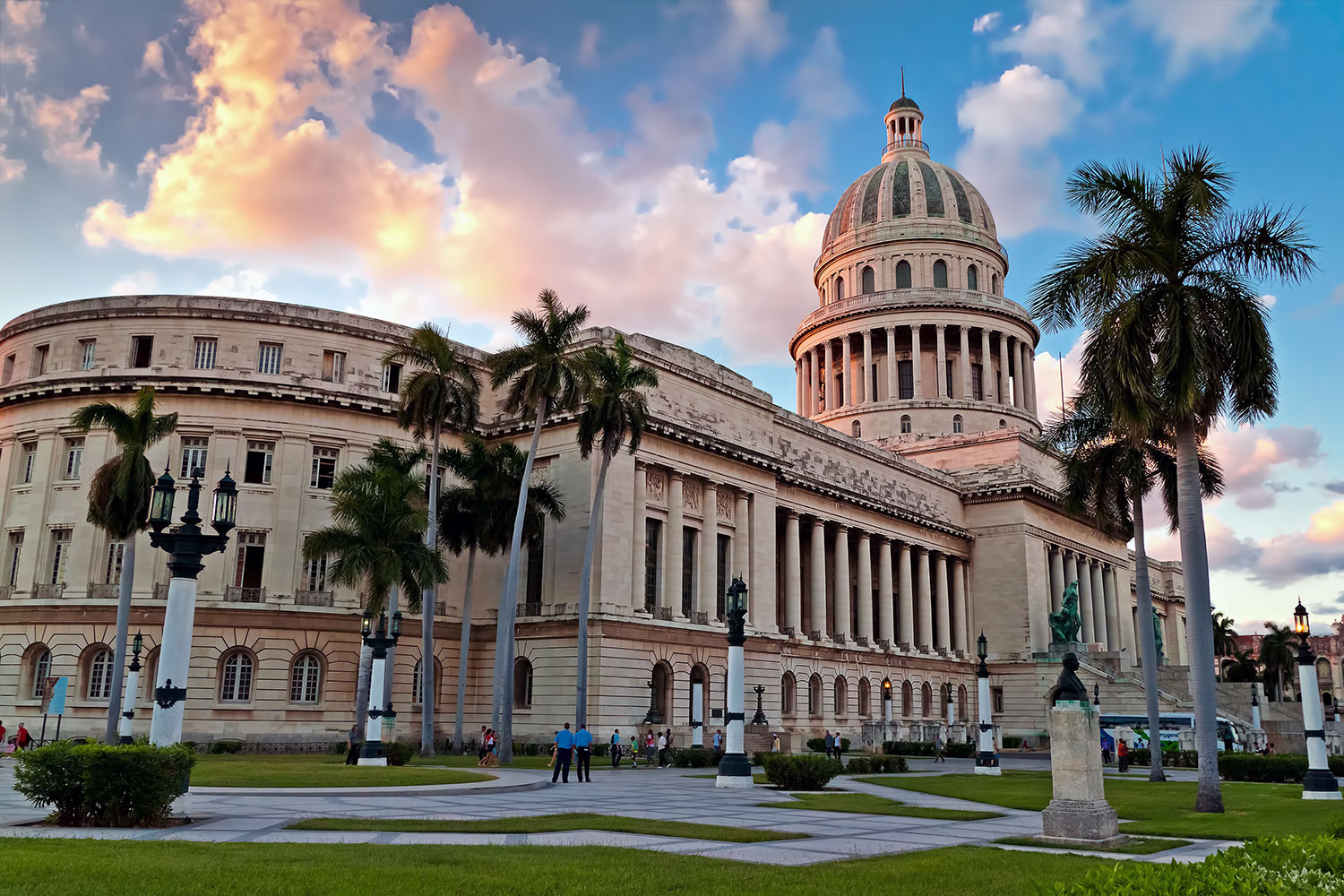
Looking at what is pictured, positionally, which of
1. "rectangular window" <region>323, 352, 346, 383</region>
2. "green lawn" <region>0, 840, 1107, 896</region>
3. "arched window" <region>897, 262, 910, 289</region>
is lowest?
"green lawn" <region>0, 840, 1107, 896</region>

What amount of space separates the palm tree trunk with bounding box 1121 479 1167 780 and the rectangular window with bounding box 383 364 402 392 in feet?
113

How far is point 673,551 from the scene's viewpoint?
53500 millimetres

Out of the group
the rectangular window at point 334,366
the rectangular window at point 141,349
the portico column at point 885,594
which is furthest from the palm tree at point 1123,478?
the rectangular window at point 141,349

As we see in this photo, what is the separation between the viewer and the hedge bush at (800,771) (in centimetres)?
2980

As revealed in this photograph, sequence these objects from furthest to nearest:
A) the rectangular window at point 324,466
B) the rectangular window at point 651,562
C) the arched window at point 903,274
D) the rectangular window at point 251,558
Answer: the arched window at point 903,274
the rectangular window at point 651,562
the rectangular window at point 324,466
the rectangular window at point 251,558

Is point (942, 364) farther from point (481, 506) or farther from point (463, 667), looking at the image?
point (463, 667)

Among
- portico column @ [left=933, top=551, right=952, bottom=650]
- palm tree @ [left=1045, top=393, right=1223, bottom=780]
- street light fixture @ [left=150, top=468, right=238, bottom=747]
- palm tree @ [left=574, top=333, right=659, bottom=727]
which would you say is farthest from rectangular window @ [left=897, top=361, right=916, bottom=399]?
street light fixture @ [left=150, top=468, right=238, bottom=747]

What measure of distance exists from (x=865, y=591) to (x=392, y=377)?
3348cm

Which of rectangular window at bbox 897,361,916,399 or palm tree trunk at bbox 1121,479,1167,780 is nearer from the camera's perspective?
palm tree trunk at bbox 1121,479,1167,780

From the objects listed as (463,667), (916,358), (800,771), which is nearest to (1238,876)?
(800,771)

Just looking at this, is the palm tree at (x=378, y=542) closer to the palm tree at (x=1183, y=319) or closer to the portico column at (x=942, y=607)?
the palm tree at (x=1183, y=319)

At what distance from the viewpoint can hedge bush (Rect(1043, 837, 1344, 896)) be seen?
279 inches

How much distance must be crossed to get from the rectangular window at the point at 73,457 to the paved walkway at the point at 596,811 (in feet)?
72.9

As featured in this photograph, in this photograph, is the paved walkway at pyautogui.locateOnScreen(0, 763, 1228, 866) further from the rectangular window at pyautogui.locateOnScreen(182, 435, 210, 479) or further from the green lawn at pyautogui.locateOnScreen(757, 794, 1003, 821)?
the rectangular window at pyautogui.locateOnScreen(182, 435, 210, 479)
